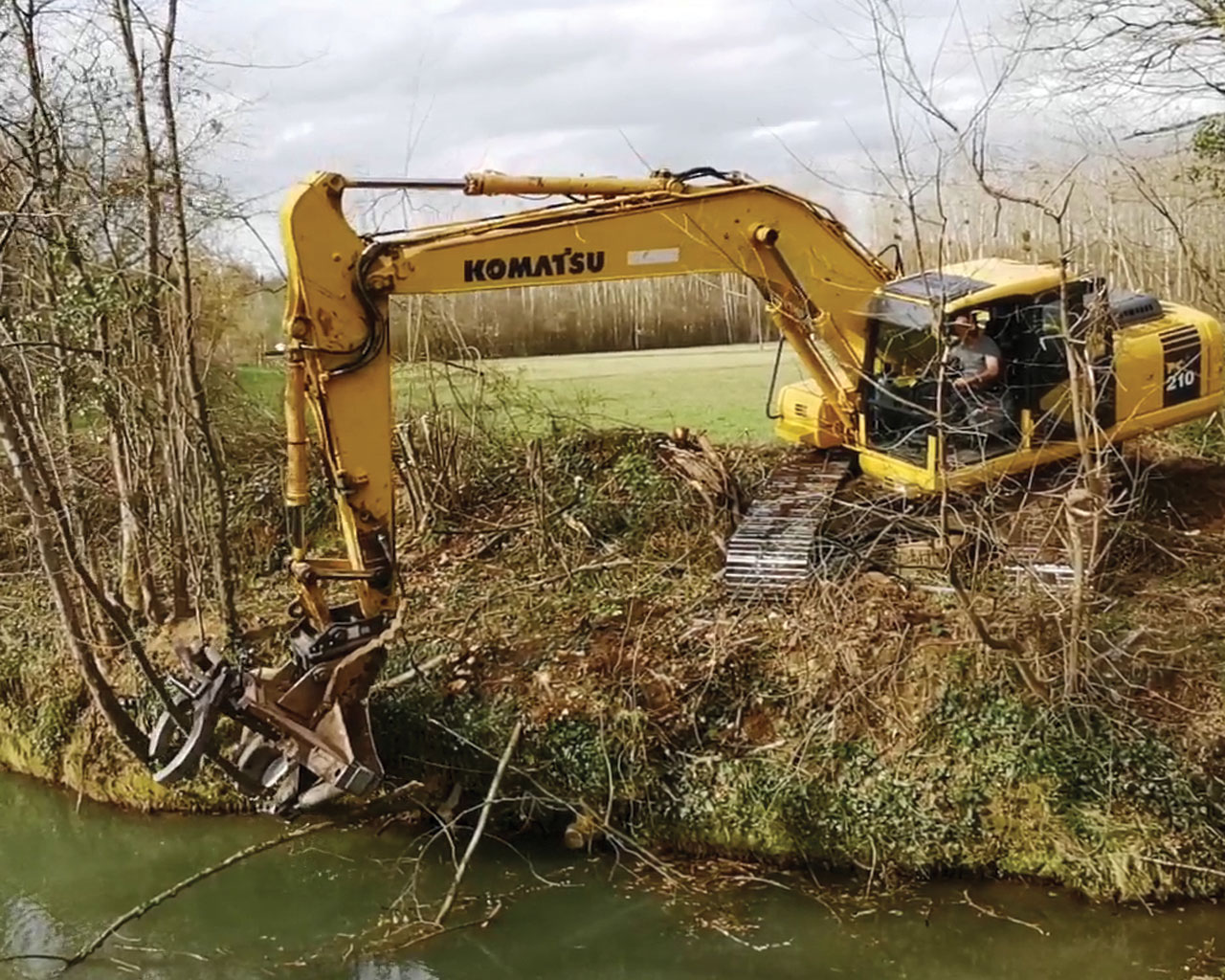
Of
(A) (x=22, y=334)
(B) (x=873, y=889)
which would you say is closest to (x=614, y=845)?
(B) (x=873, y=889)

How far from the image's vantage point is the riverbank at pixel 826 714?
6438 millimetres

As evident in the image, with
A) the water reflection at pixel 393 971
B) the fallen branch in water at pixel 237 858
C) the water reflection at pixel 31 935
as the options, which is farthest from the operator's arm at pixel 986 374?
the water reflection at pixel 31 935

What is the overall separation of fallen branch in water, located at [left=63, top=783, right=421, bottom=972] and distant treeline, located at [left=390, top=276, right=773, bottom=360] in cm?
374

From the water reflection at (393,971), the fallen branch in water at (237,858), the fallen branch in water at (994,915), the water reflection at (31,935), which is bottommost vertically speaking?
the fallen branch in water at (994,915)

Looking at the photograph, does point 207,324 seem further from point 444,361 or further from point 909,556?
point 909,556

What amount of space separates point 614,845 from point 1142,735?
2.88 meters

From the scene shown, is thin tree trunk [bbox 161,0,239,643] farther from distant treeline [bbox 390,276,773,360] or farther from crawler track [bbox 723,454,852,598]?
crawler track [bbox 723,454,852,598]

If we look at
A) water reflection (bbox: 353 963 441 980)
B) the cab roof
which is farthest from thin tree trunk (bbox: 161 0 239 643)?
the cab roof

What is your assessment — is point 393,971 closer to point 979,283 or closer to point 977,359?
point 977,359

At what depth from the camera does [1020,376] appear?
24.9ft

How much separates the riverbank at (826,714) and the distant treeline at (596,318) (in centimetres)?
244

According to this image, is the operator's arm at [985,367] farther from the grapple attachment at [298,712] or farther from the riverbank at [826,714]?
the grapple attachment at [298,712]

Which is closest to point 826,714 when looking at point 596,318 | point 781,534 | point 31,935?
point 781,534

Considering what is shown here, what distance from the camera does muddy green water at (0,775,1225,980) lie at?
20.0 ft
